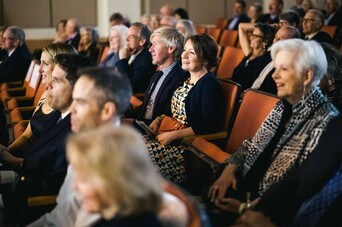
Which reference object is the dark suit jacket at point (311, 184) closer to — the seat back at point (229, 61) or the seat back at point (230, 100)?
the seat back at point (230, 100)

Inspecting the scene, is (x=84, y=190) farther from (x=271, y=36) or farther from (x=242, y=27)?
(x=242, y=27)

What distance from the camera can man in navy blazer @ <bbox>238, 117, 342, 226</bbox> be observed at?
2121 millimetres

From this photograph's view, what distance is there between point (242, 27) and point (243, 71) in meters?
0.97

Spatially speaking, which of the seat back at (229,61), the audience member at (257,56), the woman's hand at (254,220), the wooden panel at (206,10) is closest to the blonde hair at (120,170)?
the woman's hand at (254,220)

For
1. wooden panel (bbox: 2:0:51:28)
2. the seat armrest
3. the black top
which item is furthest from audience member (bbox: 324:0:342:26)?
the black top

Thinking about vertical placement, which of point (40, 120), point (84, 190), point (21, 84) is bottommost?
point (21, 84)

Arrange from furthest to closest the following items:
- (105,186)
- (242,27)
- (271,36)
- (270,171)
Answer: (242,27), (271,36), (270,171), (105,186)

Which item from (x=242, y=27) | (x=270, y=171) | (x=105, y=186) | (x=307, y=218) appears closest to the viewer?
(x=105, y=186)

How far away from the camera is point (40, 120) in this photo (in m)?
3.27

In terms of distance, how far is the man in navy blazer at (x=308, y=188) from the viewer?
2121 millimetres

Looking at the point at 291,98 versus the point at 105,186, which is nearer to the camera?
the point at 105,186

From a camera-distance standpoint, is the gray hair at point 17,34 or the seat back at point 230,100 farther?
the gray hair at point 17,34

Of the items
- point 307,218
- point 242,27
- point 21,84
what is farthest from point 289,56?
point 21,84

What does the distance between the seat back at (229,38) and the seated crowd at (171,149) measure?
438 centimetres
